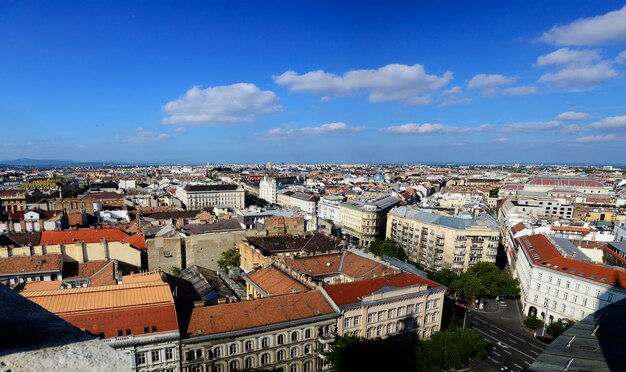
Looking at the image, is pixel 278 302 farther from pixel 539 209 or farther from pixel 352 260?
pixel 539 209

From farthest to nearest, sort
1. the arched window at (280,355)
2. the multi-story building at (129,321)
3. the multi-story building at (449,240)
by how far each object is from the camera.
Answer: the multi-story building at (449,240), the arched window at (280,355), the multi-story building at (129,321)

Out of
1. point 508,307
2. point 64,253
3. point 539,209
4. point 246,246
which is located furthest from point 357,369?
point 539,209

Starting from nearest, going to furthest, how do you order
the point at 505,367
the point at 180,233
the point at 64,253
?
the point at 505,367, the point at 64,253, the point at 180,233

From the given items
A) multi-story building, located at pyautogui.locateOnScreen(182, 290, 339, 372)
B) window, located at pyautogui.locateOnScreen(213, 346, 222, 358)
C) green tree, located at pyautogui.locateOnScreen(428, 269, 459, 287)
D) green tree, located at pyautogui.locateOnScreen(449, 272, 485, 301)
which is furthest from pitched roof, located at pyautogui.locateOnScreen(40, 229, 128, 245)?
green tree, located at pyautogui.locateOnScreen(449, 272, 485, 301)

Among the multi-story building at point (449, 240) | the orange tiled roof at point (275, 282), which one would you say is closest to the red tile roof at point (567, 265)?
the multi-story building at point (449, 240)

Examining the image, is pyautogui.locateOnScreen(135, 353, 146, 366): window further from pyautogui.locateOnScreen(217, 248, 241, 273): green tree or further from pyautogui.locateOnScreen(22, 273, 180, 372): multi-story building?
pyautogui.locateOnScreen(217, 248, 241, 273): green tree

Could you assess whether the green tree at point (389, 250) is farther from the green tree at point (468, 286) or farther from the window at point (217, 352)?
the window at point (217, 352)
